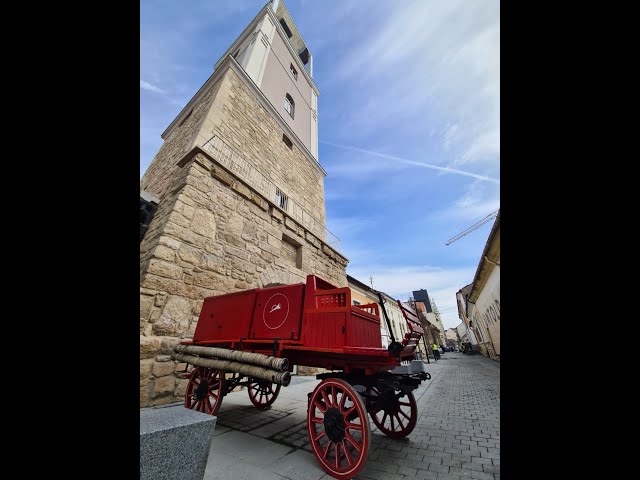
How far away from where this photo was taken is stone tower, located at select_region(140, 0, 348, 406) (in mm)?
4922

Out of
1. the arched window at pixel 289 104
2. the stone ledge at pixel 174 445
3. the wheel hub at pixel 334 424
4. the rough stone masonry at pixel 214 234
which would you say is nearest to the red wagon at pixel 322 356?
the wheel hub at pixel 334 424

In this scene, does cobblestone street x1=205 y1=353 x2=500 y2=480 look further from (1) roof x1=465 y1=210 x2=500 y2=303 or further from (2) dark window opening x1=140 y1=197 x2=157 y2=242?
(1) roof x1=465 y1=210 x2=500 y2=303

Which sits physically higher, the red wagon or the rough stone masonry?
the rough stone masonry

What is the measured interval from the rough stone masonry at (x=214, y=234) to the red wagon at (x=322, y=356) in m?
1.02

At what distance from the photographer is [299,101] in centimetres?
1480

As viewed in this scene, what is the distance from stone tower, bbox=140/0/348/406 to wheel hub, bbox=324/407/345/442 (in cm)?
268

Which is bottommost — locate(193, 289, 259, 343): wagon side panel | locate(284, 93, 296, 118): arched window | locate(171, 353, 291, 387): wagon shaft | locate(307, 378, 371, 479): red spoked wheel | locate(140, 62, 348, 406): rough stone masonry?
locate(307, 378, 371, 479): red spoked wheel

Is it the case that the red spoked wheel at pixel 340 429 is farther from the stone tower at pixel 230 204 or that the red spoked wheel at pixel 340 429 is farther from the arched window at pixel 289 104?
the arched window at pixel 289 104

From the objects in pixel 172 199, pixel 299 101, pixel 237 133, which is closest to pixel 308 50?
pixel 299 101

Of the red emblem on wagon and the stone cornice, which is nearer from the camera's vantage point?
the red emblem on wagon

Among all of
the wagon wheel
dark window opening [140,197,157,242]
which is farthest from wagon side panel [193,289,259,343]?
dark window opening [140,197,157,242]

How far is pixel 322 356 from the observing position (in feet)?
10.2

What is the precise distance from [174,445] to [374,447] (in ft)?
8.27
